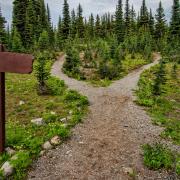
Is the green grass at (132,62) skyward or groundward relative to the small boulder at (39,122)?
skyward

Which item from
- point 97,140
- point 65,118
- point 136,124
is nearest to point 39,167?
point 97,140

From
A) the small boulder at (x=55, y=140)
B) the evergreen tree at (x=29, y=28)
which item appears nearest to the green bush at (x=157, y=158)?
the small boulder at (x=55, y=140)

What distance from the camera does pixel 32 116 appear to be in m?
16.9

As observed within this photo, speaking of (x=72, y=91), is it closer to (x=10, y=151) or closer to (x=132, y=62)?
(x=10, y=151)

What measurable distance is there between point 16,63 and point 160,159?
5738mm

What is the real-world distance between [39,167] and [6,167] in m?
1.09

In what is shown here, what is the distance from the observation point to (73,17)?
86812 mm

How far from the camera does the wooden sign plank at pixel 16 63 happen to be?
8617mm

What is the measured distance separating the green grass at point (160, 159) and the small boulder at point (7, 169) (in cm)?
443

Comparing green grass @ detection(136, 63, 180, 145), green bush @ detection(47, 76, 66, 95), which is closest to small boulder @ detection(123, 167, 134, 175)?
green grass @ detection(136, 63, 180, 145)

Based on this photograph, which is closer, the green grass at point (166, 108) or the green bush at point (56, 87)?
the green grass at point (166, 108)

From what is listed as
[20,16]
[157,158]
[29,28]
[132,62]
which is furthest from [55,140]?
[20,16]

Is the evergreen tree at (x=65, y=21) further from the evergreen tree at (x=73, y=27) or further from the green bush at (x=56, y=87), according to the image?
the green bush at (x=56, y=87)

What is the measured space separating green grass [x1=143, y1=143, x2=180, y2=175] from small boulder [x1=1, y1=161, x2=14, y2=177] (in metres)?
4.43
